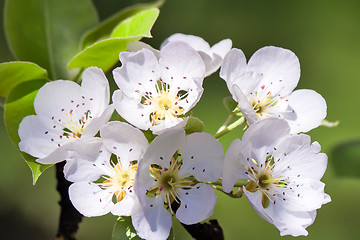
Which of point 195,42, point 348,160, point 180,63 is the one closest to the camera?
point 180,63

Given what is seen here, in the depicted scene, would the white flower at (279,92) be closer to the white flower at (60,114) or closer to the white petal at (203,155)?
the white petal at (203,155)

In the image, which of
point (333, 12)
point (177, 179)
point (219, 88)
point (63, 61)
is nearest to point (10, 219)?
point (219, 88)

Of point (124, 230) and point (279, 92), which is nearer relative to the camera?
point (124, 230)

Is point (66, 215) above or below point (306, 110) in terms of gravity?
below

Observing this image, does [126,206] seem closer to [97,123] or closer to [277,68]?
[97,123]

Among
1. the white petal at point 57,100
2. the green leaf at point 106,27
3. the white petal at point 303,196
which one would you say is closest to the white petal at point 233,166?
the white petal at point 303,196

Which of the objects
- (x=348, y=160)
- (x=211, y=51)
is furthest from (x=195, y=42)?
(x=348, y=160)
